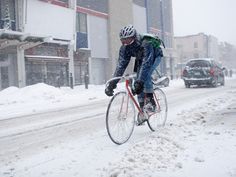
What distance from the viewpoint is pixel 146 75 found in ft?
20.0

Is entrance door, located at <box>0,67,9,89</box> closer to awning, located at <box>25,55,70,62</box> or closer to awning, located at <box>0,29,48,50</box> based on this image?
awning, located at <box>0,29,48,50</box>

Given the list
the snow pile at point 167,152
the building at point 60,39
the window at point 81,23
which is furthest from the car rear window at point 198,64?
the snow pile at point 167,152

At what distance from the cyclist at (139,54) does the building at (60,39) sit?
15.6 meters

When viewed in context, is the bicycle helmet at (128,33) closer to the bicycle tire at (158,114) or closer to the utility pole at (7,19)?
the bicycle tire at (158,114)

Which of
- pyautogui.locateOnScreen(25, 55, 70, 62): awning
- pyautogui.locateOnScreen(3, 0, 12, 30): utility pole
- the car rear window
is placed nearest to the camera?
the car rear window

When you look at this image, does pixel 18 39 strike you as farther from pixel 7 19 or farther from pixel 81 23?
pixel 81 23

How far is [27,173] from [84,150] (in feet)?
4.07

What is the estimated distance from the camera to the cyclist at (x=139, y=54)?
5.88 m

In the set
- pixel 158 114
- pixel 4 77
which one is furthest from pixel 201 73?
pixel 158 114

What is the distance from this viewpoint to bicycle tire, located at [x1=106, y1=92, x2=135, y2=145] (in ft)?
18.8

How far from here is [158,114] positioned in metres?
7.19

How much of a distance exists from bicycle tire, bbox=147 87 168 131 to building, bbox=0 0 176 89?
49.2 feet

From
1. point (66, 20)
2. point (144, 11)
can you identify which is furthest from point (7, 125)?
point (144, 11)

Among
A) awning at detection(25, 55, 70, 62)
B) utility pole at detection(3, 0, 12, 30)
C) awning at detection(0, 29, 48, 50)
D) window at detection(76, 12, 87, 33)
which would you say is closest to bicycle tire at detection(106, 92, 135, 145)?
awning at detection(0, 29, 48, 50)
